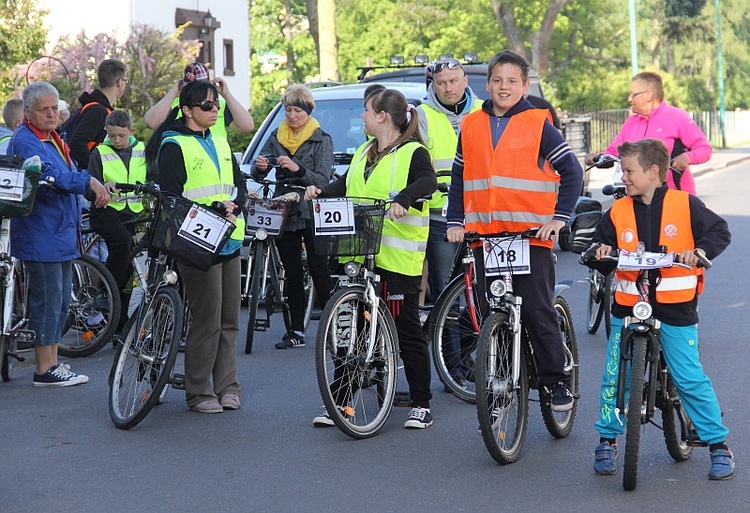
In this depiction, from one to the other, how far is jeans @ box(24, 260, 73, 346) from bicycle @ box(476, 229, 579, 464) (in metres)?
3.11

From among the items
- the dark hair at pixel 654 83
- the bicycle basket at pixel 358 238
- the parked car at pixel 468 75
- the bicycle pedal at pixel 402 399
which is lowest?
the bicycle pedal at pixel 402 399

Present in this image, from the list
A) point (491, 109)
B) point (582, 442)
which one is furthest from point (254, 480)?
point (491, 109)

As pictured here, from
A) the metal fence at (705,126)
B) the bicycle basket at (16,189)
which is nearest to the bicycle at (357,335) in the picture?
the bicycle basket at (16,189)

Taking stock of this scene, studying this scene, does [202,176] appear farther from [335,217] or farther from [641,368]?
[641,368]

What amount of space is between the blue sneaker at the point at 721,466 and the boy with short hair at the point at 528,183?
0.83 m

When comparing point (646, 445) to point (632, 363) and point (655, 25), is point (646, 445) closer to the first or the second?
point (632, 363)

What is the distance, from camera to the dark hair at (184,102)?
7102 millimetres

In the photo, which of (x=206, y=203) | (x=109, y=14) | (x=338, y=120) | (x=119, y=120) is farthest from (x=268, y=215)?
(x=109, y=14)

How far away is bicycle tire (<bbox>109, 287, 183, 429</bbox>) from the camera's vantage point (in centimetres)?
707

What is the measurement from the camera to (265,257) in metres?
9.58

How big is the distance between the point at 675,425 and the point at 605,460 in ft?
1.29

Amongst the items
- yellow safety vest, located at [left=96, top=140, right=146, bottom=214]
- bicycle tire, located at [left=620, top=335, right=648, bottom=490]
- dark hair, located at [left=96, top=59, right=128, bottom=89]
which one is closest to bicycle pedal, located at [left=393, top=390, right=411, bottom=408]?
bicycle tire, located at [left=620, top=335, right=648, bottom=490]

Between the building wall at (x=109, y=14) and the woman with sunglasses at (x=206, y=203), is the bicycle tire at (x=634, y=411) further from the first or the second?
the building wall at (x=109, y=14)

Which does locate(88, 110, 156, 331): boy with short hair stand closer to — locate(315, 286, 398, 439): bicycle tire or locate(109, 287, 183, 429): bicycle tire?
locate(109, 287, 183, 429): bicycle tire
